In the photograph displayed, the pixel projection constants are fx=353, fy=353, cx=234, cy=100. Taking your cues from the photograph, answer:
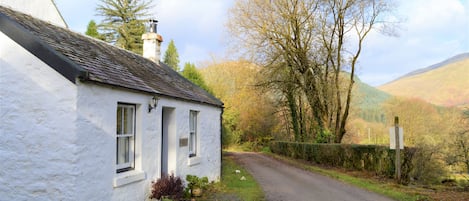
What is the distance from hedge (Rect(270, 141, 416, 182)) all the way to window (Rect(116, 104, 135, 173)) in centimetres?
1060

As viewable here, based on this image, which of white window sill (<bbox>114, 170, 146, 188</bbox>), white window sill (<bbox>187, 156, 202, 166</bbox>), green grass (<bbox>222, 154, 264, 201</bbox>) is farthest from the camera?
white window sill (<bbox>187, 156, 202, 166</bbox>)

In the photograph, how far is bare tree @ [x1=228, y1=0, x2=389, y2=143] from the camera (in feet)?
74.7

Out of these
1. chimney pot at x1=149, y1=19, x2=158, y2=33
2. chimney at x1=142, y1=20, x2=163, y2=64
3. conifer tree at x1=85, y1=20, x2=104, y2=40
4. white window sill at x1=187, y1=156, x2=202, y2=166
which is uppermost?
conifer tree at x1=85, y1=20, x2=104, y2=40

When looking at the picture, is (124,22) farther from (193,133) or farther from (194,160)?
(194,160)

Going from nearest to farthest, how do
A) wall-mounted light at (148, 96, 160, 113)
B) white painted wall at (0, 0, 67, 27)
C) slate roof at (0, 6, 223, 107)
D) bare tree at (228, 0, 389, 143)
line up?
slate roof at (0, 6, 223, 107)
wall-mounted light at (148, 96, 160, 113)
white painted wall at (0, 0, 67, 27)
bare tree at (228, 0, 389, 143)

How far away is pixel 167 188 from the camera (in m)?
8.52

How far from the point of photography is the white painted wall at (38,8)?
9812 mm

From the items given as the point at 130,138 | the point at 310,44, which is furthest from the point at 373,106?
the point at 130,138

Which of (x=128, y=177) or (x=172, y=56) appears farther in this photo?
(x=172, y=56)

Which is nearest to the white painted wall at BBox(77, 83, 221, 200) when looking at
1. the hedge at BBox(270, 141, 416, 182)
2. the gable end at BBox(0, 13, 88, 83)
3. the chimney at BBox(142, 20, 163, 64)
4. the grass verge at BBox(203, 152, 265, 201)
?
the gable end at BBox(0, 13, 88, 83)

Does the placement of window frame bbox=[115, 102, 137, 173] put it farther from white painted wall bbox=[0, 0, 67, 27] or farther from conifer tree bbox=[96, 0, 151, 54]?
conifer tree bbox=[96, 0, 151, 54]

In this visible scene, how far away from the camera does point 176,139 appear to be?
32.9 feet

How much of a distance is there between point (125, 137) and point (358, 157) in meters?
13.0

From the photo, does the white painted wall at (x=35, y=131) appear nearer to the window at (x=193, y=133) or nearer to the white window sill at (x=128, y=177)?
the white window sill at (x=128, y=177)
